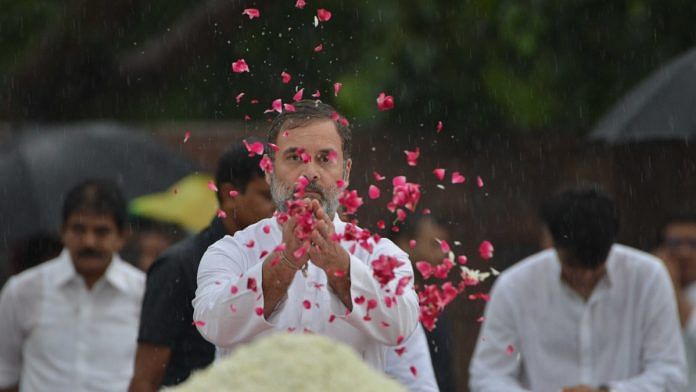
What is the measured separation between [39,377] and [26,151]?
2.95 metres

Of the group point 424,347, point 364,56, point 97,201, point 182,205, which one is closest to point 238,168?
point 424,347

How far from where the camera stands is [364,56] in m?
13.9

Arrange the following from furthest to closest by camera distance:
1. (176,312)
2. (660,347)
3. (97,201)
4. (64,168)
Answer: (64,168), (97,201), (660,347), (176,312)

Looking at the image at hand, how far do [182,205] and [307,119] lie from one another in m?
6.77

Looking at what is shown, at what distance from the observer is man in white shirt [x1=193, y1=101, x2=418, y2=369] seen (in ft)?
13.8

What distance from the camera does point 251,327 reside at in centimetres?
428

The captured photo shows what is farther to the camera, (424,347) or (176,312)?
(176,312)

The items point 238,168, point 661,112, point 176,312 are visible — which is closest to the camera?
point 238,168

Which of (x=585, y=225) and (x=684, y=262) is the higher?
(x=585, y=225)

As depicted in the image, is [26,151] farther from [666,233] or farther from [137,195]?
[666,233]

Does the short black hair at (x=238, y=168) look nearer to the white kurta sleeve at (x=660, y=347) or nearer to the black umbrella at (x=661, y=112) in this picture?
the white kurta sleeve at (x=660, y=347)

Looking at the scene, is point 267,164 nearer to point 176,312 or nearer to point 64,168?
point 176,312

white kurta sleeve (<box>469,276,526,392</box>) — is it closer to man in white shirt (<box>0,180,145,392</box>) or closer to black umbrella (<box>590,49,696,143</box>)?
man in white shirt (<box>0,180,145,392</box>)

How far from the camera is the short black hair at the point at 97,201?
8.43 meters
